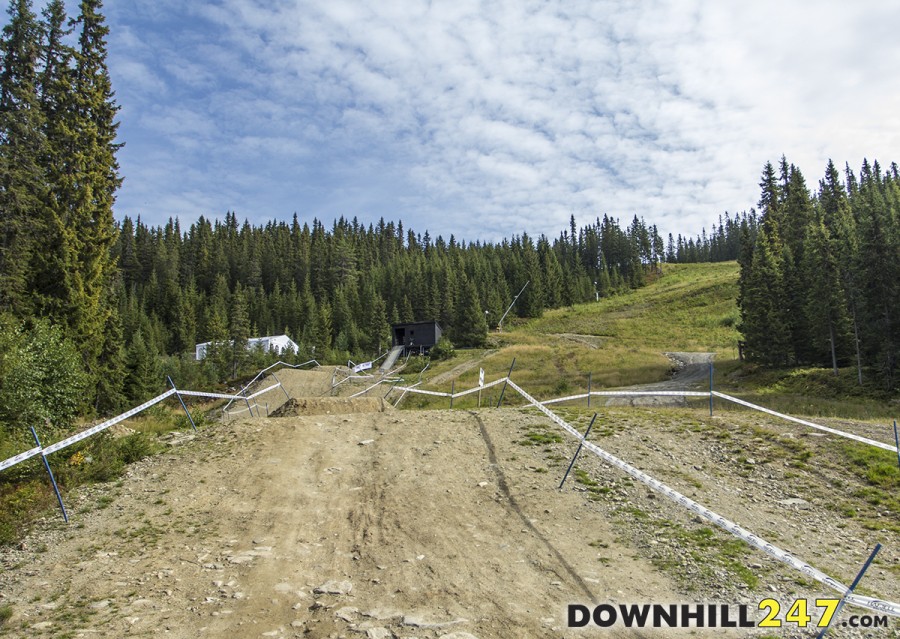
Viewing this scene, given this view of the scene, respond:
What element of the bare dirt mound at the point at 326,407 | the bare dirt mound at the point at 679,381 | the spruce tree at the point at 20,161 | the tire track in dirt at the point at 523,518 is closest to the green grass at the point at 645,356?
the bare dirt mound at the point at 679,381

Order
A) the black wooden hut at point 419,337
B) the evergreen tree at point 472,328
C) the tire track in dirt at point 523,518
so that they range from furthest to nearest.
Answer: the evergreen tree at point 472,328 < the black wooden hut at point 419,337 < the tire track in dirt at point 523,518

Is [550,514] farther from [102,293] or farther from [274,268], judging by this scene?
[274,268]

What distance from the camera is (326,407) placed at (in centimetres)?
2000

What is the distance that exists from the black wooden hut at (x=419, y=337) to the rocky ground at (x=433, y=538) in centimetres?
5993

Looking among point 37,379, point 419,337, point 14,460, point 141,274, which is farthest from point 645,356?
point 141,274

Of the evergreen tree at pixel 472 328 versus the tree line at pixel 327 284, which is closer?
the evergreen tree at pixel 472 328

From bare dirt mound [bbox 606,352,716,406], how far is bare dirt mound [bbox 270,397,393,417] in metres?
A: 14.4

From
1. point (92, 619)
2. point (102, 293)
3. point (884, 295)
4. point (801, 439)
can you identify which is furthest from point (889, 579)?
point (884, 295)

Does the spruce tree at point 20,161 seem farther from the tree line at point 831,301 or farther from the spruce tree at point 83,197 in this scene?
the tree line at point 831,301

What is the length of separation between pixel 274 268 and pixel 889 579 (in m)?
141

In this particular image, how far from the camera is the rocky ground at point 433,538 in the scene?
6.24m

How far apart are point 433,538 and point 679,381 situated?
137 feet

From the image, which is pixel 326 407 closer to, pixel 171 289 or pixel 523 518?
pixel 523 518

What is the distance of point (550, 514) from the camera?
31.1 ft
